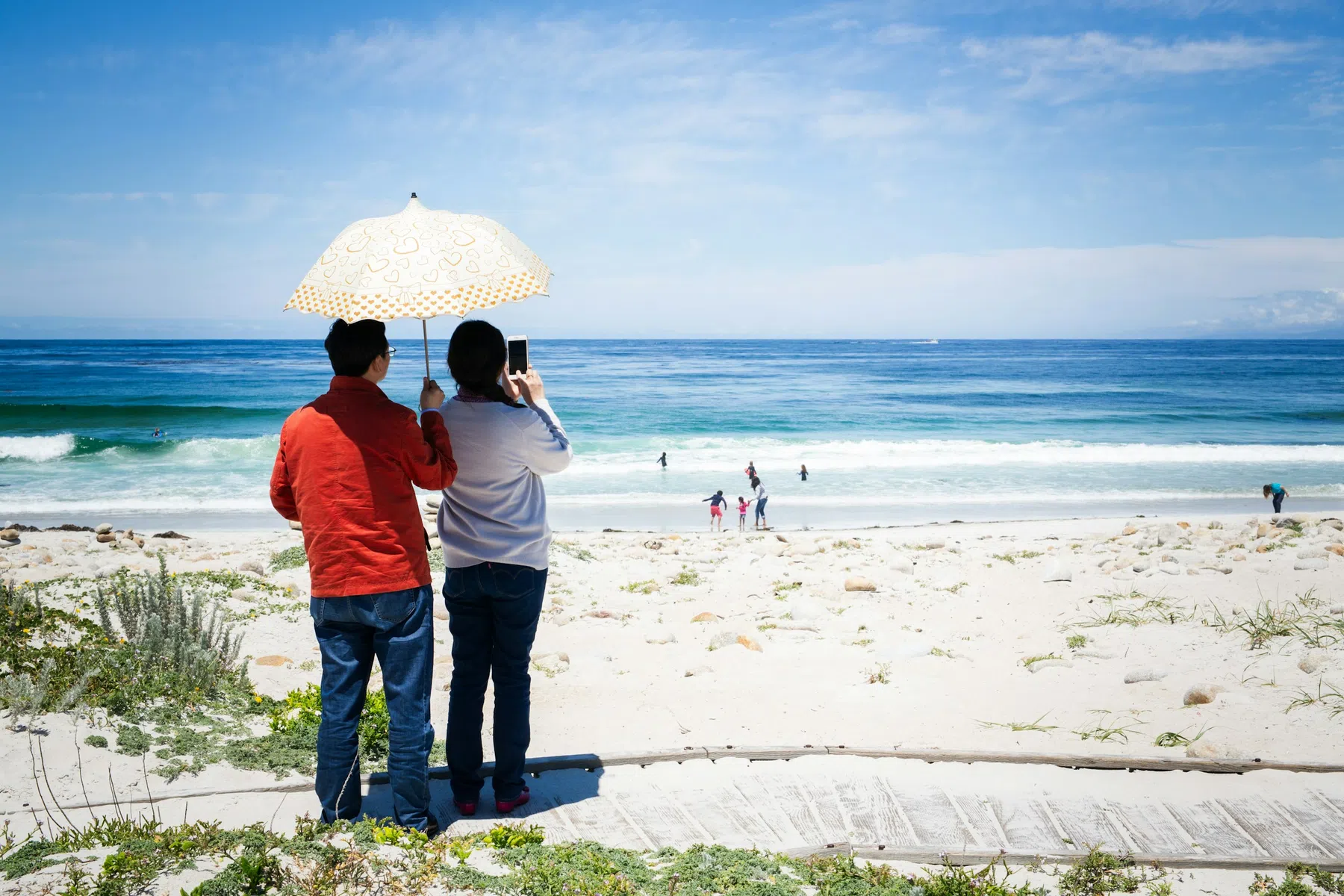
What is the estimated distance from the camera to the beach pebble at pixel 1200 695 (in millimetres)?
4918

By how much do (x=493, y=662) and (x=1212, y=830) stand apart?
3209 millimetres

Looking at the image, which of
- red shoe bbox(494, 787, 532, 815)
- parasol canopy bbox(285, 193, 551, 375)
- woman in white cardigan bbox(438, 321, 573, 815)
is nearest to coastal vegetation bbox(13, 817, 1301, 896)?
red shoe bbox(494, 787, 532, 815)

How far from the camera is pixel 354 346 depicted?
124 inches

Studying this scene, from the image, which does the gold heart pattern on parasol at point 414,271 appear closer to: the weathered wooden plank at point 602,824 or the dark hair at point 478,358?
the dark hair at point 478,358

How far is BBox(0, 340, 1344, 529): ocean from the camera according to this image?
18.9 m

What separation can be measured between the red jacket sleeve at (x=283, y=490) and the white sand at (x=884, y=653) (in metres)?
1.63

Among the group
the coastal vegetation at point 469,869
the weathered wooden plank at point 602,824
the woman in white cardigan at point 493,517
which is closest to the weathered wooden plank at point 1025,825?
the coastal vegetation at point 469,869

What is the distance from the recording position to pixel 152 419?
34.0m

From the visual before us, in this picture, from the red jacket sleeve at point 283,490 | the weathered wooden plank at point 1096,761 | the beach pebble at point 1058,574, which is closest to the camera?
the red jacket sleeve at point 283,490

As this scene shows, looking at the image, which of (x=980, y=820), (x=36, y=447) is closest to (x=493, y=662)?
(x=980, y=820)

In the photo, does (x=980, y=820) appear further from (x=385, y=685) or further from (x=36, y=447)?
(x=36, y=447)

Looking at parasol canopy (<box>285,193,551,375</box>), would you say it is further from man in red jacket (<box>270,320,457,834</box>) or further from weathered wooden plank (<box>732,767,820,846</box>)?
weathered wooden plank (<box>732,767,820,846</box>)

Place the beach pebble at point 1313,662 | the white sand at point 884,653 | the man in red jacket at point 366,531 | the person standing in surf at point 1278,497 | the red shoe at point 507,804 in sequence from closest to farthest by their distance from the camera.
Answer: the man in red jacket at point 366,531
the red shoe at point 507,804
the white sand at point 884,653
the beach pebble at point 1313,662
the person standing in surf at point 1278,497

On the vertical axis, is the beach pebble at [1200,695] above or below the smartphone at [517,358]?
below
